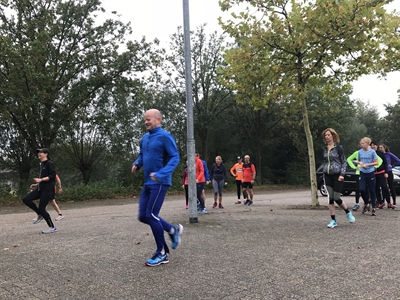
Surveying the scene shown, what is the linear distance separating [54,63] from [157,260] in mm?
20402

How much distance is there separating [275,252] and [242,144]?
31.9 metres

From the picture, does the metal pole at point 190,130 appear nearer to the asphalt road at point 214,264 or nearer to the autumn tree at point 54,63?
the asphalt road at point 214,264

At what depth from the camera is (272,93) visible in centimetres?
1252

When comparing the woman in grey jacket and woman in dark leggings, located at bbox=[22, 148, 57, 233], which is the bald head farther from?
woman in dark leggings, located at bbox=[22, 148, 57, 233]

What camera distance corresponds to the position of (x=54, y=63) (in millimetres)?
22438

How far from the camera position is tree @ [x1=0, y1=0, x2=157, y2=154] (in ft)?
64.8

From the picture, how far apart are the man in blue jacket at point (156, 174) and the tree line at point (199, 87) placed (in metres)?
7.05

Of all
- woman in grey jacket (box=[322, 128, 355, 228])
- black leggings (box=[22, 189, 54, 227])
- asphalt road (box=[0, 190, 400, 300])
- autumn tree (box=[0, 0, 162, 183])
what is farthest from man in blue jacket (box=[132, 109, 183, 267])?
autumn tree (box=[0, 0, 162, 183])

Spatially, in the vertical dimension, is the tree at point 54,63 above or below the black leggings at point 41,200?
above

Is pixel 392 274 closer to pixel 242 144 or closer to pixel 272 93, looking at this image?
pixel 272 93

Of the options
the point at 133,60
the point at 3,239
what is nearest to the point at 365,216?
the point at 3,239

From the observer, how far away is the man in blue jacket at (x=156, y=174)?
4.95 metres

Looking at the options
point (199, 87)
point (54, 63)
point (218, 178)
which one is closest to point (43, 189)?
point (218, 178)

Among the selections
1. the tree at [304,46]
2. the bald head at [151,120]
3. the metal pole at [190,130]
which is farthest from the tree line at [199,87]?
the bald head at [151,120]
